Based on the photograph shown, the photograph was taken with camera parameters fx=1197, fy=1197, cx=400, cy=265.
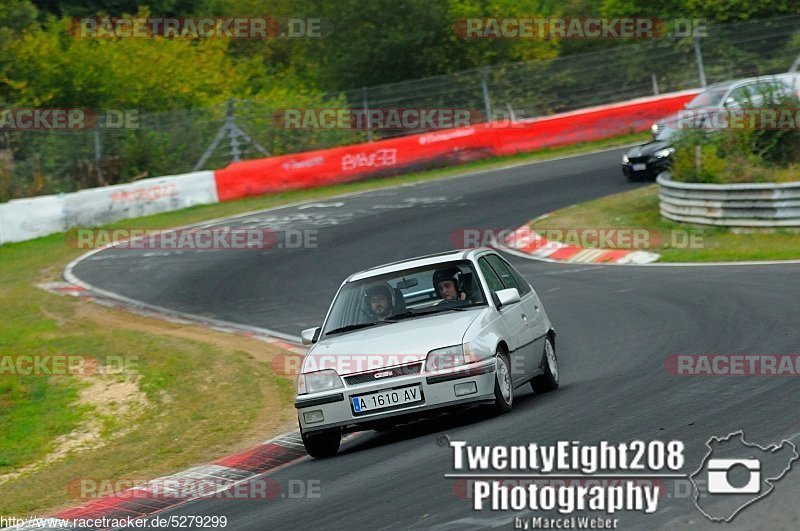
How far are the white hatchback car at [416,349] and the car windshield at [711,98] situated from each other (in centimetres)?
1652

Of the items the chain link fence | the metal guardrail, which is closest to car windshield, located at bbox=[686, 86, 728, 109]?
the metal guardrail

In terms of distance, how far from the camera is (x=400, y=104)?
111ft

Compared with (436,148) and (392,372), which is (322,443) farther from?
(436,148)

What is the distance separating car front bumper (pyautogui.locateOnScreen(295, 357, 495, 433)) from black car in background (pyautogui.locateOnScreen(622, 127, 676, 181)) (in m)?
17.0

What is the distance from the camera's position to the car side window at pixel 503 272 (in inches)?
425

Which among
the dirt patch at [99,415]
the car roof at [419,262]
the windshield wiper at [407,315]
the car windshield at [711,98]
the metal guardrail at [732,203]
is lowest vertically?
the dirt patch at [99,415]

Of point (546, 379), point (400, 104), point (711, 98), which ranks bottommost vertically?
point (546, 379)

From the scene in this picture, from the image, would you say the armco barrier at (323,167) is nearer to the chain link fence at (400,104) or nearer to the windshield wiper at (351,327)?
the chain link fence at (400,104)

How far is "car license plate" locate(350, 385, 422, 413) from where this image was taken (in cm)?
875

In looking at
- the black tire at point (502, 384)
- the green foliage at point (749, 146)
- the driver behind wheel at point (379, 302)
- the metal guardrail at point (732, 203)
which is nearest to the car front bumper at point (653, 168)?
the green foliage at point (749, 146)

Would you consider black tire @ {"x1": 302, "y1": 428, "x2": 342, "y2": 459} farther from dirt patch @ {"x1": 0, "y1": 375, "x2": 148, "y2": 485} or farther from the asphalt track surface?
dirt patch @ {"x1": 0, "y1": 375, "x2": 148, "y2": 485}

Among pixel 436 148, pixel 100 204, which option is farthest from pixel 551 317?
pixel 436 148

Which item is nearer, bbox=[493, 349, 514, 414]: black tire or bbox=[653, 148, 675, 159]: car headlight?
bbox=[493, 349, 514, 414]: black tire

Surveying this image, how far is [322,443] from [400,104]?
25.4 metres
